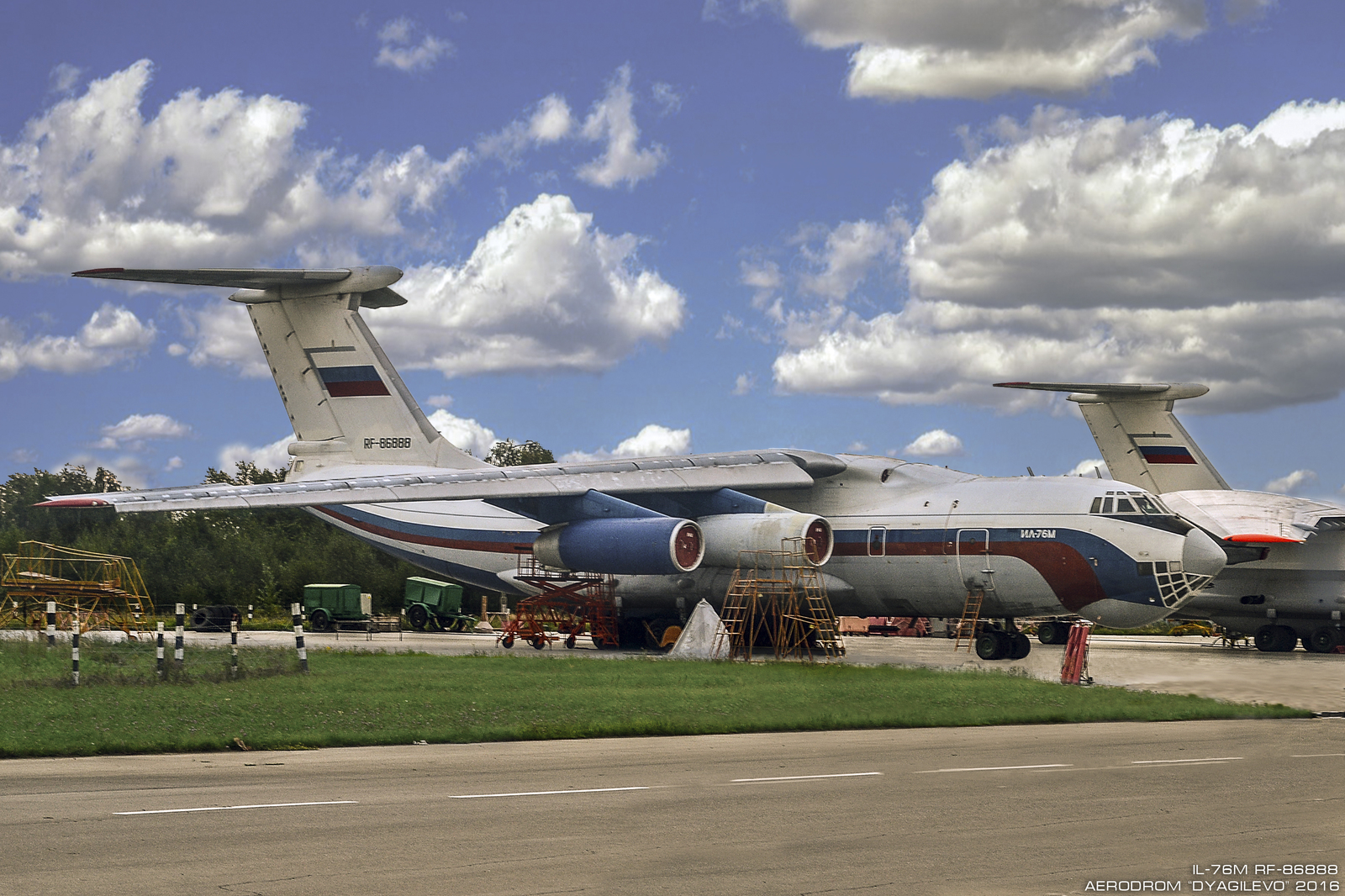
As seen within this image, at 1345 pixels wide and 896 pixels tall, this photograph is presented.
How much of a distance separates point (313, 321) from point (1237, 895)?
27883 mm

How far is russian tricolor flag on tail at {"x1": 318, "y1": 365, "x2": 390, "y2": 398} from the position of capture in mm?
31719

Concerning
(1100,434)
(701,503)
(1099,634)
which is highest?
(1100,434)

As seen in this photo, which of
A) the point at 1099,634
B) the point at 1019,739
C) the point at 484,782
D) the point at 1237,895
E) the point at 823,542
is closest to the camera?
the point at 1237,895

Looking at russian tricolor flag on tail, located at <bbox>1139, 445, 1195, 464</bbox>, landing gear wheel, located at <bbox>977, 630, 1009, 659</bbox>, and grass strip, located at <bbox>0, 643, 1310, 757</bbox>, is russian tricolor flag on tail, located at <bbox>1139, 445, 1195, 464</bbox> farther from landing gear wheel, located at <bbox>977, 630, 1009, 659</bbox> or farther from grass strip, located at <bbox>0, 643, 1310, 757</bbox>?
grass strip, located at <bbox>0, 643, 1310, 757</bbox>

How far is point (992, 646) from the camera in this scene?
26.6 metres

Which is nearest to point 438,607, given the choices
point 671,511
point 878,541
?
point 671,511

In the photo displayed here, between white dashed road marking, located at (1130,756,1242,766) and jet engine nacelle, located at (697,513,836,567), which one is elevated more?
jet engine nacelle, located at (697,513,836,567)

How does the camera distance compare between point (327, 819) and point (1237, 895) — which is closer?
point (1237, 895)

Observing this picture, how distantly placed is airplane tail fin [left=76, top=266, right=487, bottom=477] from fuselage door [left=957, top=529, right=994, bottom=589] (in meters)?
12.8

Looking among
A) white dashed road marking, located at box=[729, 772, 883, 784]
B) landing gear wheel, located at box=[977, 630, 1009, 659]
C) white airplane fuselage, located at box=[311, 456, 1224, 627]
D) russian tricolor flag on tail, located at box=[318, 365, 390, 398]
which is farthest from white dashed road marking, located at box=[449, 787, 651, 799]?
russian tricolor flag on tail, located at box=[318, 365, 390, 398]

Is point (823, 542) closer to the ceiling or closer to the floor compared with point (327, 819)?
closer to the ceiling

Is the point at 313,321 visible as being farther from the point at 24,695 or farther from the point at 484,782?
the point at 484,782

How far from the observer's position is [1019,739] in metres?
13.7

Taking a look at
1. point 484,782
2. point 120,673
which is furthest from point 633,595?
point 484,782
